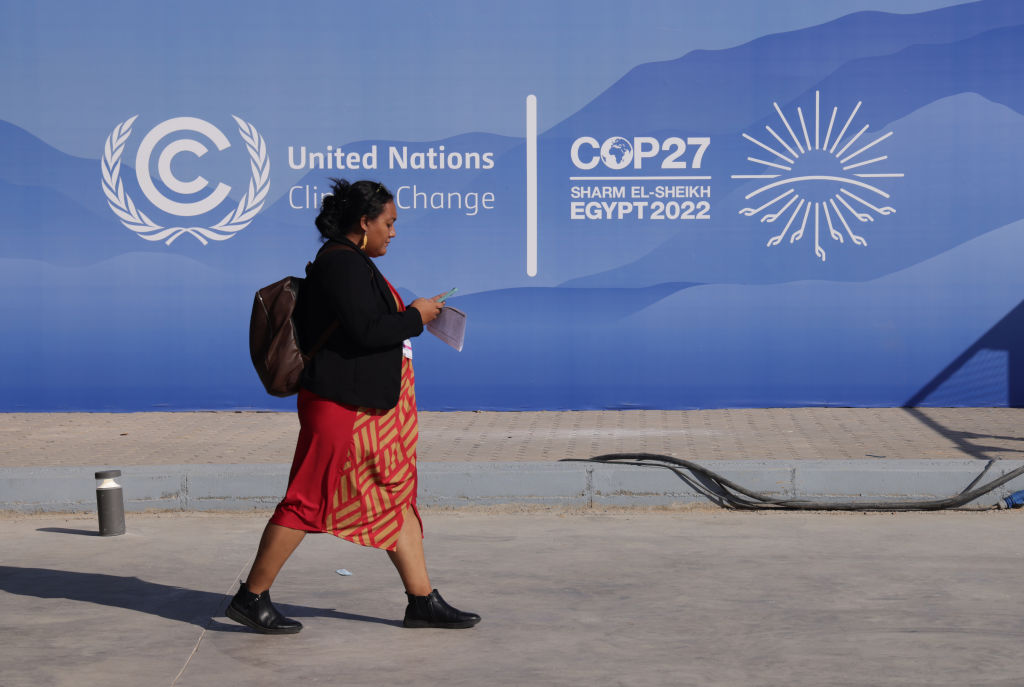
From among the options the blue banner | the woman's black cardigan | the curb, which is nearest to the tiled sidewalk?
the blue banner

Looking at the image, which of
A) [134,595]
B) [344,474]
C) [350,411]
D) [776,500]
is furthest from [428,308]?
[776,500]

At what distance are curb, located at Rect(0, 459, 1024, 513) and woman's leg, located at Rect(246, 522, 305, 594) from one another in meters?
3.01

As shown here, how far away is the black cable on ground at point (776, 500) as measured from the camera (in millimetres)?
7781

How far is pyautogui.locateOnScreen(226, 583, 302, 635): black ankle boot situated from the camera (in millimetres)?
5051

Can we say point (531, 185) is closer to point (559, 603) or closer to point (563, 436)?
point (563, 436)

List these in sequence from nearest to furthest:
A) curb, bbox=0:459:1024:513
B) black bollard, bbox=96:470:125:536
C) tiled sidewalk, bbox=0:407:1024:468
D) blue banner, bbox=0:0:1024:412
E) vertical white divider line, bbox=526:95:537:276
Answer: black bollard, bbox=96:470:125:536 < curb, bbox=0:459:1024:513 < tiled sidewalk, bbox=0:407:1024:468 < blue banner, bbox=0:0:1024:412 < vertical white divider line, bbox=526:95:537:276

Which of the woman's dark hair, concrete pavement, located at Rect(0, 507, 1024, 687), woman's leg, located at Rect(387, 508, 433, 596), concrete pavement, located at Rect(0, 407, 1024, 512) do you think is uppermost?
the woman's dark hair

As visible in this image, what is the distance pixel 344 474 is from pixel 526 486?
325 cm

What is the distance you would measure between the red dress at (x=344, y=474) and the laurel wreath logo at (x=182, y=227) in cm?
815

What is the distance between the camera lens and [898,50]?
41.1 feet

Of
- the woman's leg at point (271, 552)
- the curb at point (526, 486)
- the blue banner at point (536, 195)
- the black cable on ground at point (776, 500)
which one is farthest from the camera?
the blue banner at point (536, 195)

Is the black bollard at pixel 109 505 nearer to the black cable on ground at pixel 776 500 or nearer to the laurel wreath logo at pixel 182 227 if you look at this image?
the black cable on ground at pixel 776 500

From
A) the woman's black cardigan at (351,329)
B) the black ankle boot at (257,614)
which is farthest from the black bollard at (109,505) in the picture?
the woman's black cardigan at (351,329)

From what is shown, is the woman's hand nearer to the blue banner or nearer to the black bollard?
the black bollard
